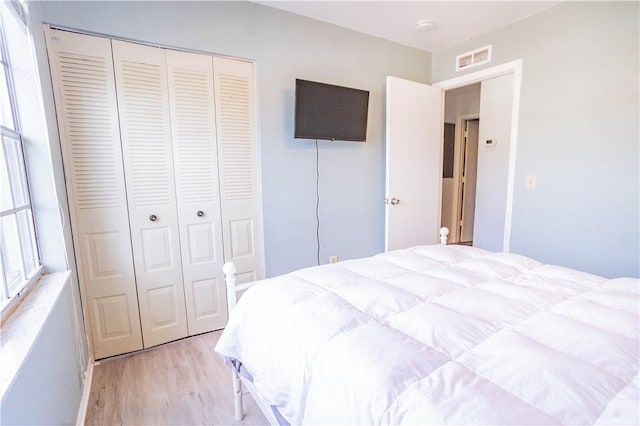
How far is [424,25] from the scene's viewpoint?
2.65 metres

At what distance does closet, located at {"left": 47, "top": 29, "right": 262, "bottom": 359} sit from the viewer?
6.22 ft

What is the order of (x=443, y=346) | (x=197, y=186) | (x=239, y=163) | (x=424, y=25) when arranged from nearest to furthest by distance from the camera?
(x=443, y=346), (x=197, y=186), (x=239, y=163), (x=424, y=25)

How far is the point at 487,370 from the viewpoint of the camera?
78cm

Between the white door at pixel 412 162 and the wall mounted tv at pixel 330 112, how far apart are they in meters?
0.31

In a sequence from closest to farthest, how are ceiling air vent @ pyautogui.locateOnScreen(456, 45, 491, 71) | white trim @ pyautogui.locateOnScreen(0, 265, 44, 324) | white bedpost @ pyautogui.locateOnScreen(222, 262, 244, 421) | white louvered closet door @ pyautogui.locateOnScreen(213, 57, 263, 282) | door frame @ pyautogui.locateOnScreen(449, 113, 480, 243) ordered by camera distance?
white trim @ pyautogui.locateOnScreen(0, 265, 44, 324), white bedpost @ pyautogui.locateOnScreen(222, 262, 244, 421), white louvered closet door @ pyautogui.locateOnScreen(213, 57, 263, 282), ceiling air vent @ pyautogui.locateOnScreen(456, 45, 491, 71), door frame @ pyautogui.locateOnScreen(449, 113, 480, 243)

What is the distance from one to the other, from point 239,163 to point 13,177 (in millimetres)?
1274

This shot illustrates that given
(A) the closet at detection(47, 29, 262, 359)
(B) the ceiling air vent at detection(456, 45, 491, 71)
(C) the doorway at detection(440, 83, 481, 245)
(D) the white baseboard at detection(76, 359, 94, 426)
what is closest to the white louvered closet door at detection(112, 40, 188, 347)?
(A) the closet at detection(47, 29, 262, 359)

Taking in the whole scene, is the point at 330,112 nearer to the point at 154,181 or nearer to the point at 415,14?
the point at 415,14

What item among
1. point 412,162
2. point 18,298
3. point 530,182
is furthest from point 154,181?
point 530,182

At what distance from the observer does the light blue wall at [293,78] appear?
2004 mm

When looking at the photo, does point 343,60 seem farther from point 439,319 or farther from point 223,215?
point 439,319

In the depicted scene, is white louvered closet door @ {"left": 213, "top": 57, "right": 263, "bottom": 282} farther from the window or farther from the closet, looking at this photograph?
the window

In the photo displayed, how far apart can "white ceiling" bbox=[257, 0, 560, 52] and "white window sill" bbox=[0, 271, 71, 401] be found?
222 cm

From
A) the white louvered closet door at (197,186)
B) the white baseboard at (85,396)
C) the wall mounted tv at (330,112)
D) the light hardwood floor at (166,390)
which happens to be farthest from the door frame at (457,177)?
the white baseboard at (85,396)
